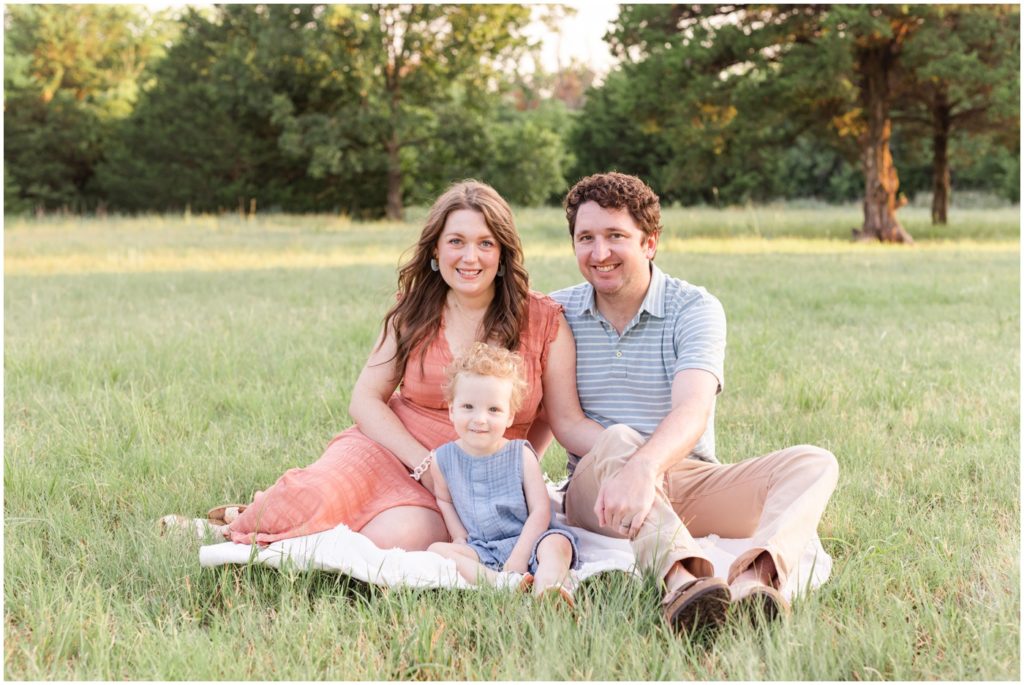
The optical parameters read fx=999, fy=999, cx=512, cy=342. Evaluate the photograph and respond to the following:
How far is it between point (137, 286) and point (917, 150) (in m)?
21.7

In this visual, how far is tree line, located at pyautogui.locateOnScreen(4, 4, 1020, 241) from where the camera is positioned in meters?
19.5

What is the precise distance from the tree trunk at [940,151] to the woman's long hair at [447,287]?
20679 mm

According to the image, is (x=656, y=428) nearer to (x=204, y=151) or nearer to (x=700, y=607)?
(x=700, y=607)

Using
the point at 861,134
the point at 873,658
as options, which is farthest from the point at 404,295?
the point at 861,134

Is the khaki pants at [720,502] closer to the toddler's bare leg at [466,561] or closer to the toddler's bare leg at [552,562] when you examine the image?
the toddler's bare leg at [552,562]

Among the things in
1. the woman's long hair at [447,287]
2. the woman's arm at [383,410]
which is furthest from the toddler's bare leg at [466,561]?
the woman's long hair at [447,287]

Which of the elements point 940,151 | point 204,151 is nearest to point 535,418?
point 940,151

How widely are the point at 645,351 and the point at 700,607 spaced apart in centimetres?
127

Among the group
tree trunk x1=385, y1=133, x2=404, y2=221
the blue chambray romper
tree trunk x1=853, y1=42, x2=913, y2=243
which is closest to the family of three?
the blue chambray romper

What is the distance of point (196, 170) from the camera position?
34062 mm

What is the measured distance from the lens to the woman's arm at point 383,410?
12.8 feet

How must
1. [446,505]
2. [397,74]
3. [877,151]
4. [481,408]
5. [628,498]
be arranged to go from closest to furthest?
[628,498]
[481,408]
[446,505]
[877,151]
[397,74]

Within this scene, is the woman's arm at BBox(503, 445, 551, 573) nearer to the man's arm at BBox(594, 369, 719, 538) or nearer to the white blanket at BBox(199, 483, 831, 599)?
the white blanket at BBox(199, 483, 831, 599)

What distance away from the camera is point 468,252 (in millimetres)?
3811
